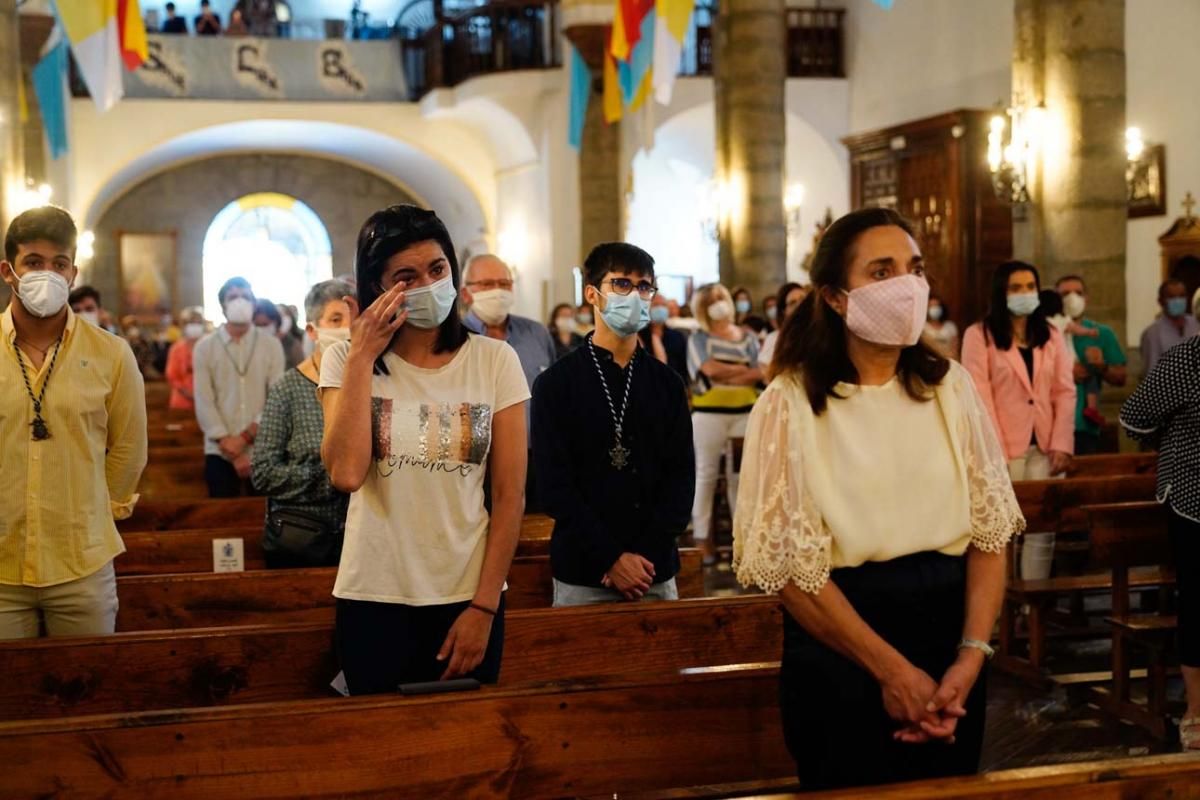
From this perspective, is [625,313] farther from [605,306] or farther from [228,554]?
[228,554]

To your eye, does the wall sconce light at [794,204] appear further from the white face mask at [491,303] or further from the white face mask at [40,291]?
the white face mask at [40,291]

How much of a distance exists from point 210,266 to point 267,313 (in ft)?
65.4

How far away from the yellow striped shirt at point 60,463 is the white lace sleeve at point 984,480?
7.06 ft

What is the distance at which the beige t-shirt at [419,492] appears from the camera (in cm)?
296

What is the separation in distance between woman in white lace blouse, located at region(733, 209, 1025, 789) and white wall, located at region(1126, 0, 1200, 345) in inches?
506

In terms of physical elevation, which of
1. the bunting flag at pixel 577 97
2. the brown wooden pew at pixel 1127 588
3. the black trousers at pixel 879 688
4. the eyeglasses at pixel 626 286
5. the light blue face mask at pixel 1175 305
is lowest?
the brown wooden pew at pixel 1127 588

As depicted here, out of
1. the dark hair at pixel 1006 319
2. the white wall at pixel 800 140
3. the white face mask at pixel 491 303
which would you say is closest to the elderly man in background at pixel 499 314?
the white face mask at pixel 491 303

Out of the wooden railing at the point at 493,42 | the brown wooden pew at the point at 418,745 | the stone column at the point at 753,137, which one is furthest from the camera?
the wooden railing at the point at 493,42

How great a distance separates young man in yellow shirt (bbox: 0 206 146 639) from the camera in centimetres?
362

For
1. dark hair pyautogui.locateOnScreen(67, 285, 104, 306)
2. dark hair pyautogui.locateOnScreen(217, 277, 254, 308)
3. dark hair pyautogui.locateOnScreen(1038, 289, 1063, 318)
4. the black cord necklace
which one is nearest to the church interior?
the black cord necklace

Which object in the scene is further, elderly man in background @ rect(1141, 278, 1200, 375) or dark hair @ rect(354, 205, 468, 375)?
elderly man in background @ rect(1141, 278, 1200, 375)

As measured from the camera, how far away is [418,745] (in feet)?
9.63

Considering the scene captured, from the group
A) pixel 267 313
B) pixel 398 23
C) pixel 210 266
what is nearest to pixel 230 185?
pixel 210 266

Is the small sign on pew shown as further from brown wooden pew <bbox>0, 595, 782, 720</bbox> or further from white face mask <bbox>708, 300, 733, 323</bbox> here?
white face mask <bbox>708, 300, 733, 323</bbox>
